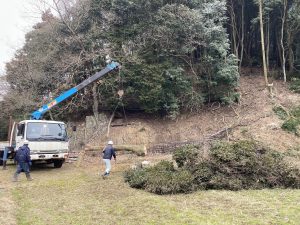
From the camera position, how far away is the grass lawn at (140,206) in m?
6.51

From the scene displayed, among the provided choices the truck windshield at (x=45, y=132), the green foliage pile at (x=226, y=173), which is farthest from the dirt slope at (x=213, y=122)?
the green foliage pile at (x=226, y=173)

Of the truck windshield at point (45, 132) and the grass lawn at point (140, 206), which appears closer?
the grass lawn at point (140, 206)

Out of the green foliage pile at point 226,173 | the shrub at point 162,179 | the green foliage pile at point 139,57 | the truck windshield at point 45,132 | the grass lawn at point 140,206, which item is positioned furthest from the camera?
the green foliage pile at point 139,57

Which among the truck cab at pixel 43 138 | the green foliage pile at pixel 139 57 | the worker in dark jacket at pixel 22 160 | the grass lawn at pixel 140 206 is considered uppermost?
the green foliage pile at pixel 139 57

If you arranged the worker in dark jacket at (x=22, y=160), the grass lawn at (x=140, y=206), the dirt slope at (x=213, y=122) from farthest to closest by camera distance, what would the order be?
1. the dirt slope at (x=213, y=122)
2. the worker in dark jacket at (x=22, y=160)
3. the grass lawn at (x=140, y=206)

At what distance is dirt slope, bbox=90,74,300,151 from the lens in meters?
17.5

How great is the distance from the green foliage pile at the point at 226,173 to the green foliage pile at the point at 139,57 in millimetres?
10292

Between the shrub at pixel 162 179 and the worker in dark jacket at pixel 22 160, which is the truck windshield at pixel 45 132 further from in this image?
the shrub at pixel 162 179

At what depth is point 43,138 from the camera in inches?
530

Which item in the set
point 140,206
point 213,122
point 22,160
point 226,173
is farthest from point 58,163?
point 213,122

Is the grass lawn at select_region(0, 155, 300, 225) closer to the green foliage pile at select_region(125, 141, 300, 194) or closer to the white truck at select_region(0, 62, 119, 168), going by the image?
the green foliage pile at select_region(125, 141, 300, 194)

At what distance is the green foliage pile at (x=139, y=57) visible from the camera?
19.8 m

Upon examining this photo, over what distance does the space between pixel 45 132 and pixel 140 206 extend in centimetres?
793

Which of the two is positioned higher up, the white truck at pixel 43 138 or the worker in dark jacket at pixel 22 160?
the white truck at pixel 43 138
